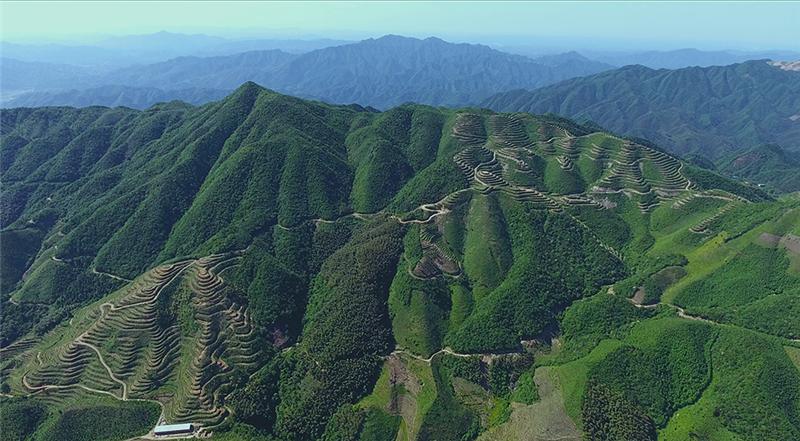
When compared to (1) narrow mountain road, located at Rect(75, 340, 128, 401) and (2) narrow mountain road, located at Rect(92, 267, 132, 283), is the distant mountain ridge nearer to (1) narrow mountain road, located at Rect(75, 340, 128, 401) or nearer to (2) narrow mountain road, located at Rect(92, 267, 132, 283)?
(2) narrow mountain road, located at Rect(92, 267, 132, 283)

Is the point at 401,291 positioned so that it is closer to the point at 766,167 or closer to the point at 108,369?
the point at 108,369

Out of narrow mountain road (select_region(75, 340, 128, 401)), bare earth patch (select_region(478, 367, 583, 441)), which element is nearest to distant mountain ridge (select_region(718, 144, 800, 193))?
bare earth patch (select_region(478, 367, 583, 441))

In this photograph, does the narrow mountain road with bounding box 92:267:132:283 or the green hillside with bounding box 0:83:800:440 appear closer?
the green hillside with bounding box 0:83:800:440

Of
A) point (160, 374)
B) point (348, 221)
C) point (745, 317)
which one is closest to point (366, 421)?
point (160, 374)

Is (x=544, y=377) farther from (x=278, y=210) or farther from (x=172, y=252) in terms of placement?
(x=172, y=252)

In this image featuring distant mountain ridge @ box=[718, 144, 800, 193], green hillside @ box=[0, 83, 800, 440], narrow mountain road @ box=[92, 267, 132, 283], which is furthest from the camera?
distant mountain ridge @ box=[718, 144, 800, 193]

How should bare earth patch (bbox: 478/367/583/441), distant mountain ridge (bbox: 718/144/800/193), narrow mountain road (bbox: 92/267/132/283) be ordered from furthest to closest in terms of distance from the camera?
distant mountain ridge (bbox: 718/144/800/193)
narrow mountain road (bbox: 92/267/132/283)
bare earth patch (bbox: 478/367/583/441)
